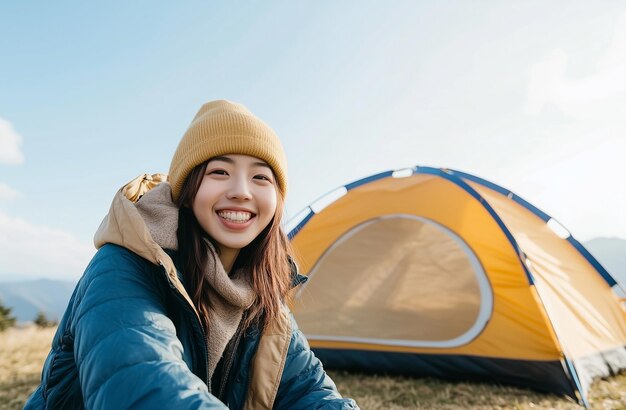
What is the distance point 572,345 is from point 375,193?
1.83 m

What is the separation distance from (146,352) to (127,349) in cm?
4

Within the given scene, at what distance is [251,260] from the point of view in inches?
63.4

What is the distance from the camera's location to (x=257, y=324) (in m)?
1.56

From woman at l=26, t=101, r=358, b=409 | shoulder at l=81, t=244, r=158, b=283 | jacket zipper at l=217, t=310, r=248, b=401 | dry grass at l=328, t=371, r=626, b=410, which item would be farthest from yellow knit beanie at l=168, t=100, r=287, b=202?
dry grass at l=328, t=371, r=626, b=410

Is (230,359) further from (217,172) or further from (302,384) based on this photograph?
(217,172)

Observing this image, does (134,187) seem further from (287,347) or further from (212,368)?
(287,347)

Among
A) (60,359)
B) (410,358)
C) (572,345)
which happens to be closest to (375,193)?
(410,358)

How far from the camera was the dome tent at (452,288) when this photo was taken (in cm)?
325

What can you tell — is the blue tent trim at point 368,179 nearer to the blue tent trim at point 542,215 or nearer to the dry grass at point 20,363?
the blue tent trim at point 542,215

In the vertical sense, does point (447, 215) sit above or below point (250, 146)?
below

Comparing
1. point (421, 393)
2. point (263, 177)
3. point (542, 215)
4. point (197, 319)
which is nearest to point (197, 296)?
point (197, 319)

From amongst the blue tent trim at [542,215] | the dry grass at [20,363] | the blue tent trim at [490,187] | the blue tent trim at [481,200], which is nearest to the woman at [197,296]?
the dry grass at [20,363]

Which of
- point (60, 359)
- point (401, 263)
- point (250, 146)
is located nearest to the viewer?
point (60, 359)

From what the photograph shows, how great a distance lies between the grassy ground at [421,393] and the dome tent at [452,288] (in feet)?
0.39
